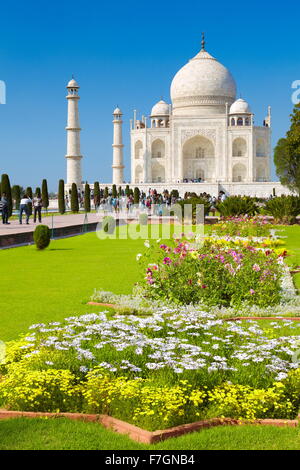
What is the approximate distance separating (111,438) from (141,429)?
5.8 inches

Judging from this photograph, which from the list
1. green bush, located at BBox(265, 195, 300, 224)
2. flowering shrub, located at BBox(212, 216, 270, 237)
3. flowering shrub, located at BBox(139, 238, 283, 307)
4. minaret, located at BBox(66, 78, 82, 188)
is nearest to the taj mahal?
minaret, located at BBox(66, 78, 82, 188)

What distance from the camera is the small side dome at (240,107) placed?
163 feet

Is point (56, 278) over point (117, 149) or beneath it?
beneath

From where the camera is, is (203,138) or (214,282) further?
(203,138)

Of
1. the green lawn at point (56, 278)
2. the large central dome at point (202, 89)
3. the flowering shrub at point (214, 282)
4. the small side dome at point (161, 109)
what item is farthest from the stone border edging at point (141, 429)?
the small side dome at point (161, 109)

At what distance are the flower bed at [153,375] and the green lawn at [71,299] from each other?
0.61 ft

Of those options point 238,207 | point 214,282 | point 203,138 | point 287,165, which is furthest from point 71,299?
point 203,138

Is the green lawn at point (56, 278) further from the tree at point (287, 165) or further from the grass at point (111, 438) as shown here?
the tree at point (287, 165)

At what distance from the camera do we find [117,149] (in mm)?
47719

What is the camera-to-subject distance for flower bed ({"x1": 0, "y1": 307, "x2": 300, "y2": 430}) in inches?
118

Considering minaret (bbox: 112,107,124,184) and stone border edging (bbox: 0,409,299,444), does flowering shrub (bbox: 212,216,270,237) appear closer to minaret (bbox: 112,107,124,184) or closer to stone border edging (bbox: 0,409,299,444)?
stone border edging (bbox: 0,409,299,444)

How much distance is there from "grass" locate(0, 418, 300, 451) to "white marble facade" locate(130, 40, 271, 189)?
147 ft

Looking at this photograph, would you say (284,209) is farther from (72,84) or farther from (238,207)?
(72,84)
